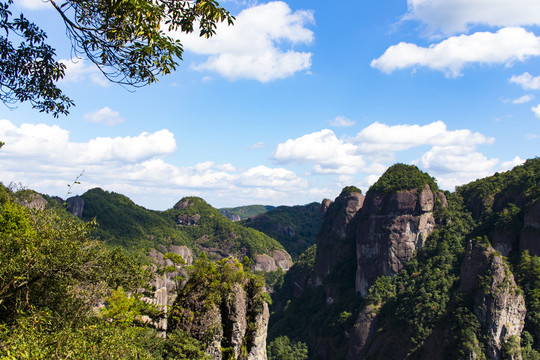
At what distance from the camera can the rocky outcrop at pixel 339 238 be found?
80.8m

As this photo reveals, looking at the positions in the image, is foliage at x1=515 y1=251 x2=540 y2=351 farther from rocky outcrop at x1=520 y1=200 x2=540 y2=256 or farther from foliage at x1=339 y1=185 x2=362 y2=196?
foliage at x1=339 y1=185 x2=362 y2=196

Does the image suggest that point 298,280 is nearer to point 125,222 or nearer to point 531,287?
point 125,222

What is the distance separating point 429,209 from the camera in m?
63.8

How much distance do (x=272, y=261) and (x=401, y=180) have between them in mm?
70370

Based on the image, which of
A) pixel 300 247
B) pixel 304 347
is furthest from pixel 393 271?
pixel 300 247

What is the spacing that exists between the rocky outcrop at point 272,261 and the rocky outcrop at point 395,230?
58973 millimetres

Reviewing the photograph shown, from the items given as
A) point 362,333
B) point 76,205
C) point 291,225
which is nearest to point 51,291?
point 362,333

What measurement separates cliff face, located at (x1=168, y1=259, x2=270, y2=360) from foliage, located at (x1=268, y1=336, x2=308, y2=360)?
48929mm

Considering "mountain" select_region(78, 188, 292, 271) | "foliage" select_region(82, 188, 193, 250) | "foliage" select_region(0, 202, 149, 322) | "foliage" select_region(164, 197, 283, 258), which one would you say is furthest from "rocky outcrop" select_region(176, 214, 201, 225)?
"foliage" select_region(0, 202, 149, 322)

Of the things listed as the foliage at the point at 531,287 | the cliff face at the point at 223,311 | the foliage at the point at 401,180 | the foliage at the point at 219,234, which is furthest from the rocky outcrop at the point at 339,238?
the cliff face at the point at 223,311

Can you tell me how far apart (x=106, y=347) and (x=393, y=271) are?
61538mm

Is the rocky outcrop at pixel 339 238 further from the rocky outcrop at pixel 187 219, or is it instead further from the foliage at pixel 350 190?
the rocky outcrop at pixel 187 219

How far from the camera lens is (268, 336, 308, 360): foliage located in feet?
196

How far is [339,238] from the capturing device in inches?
A: 3297
